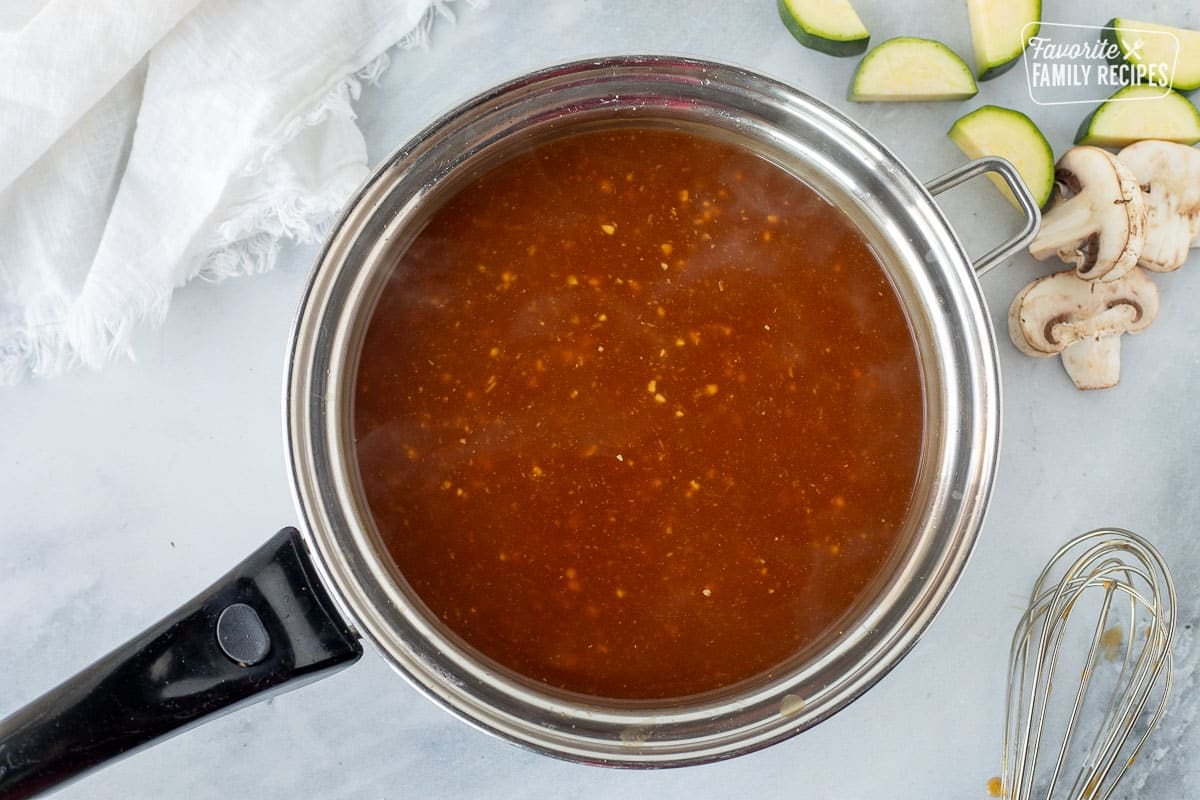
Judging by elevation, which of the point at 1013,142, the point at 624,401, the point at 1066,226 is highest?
the point at 1013,142

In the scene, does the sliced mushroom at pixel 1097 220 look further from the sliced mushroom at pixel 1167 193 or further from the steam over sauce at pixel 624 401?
the steam over sauce at pixel 624 401

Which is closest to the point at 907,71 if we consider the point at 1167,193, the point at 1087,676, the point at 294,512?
the point at 1167,193

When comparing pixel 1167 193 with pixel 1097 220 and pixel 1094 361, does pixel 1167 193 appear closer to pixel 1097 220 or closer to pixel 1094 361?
pixel 1097 220

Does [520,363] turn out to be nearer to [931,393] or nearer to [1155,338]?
[931,393]

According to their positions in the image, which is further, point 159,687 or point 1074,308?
point 1074,308

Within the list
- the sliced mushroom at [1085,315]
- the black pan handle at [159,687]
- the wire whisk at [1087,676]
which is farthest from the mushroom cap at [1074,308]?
the black pan handle at [159,687]
